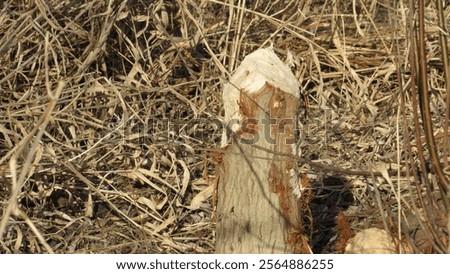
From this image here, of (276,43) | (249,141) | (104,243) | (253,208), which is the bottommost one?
(104,243)

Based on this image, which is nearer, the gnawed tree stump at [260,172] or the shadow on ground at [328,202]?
the gnawed tree stump at [260,172]

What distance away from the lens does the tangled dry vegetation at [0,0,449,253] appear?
2.63 m

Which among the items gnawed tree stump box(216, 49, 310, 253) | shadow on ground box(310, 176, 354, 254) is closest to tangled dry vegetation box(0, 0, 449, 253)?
shadow on ground box(310, 176, 354, 254)

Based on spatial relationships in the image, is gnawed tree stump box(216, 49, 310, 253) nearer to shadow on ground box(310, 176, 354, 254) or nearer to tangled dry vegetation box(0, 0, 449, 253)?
tangled dry vegetation box(0, 0, 449, 253)

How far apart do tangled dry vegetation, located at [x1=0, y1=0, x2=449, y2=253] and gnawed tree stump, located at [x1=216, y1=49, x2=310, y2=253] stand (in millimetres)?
288

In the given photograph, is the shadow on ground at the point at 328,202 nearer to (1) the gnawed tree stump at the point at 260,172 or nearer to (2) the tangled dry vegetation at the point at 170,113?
(2) the tangled dry vegetation at the point at 170,113

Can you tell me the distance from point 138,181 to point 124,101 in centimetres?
30

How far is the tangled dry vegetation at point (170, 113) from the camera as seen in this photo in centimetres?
263

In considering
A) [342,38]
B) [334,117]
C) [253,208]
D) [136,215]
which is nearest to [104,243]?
[136,215]

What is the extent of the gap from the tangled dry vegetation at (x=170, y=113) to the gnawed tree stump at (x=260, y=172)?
288 millimetres

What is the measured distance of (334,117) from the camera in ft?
10.1

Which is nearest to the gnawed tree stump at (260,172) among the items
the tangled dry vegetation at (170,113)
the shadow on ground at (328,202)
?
the tangled dry vegetation at (170,113)

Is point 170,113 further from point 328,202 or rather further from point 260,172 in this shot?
point 260,172
